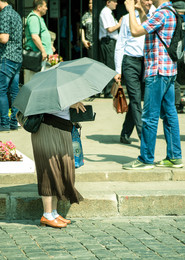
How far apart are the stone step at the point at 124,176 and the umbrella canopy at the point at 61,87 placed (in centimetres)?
130

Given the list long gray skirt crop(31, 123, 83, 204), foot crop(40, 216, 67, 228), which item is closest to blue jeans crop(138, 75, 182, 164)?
long gray skirt crop(31, 123, 83, 204)

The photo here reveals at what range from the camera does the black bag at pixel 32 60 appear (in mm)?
9398

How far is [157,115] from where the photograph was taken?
6609 mm

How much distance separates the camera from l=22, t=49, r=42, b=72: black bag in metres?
9.40

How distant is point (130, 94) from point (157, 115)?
138 cm

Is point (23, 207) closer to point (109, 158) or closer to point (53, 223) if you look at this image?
point (53, 223)

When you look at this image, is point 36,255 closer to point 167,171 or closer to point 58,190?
point 58,190

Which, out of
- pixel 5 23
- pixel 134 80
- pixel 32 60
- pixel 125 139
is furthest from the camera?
pixel 32 60

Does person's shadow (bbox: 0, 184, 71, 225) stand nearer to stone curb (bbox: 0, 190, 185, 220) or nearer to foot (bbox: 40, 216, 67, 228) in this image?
→ stone curb (bbox: 0, 190, 185, 220)

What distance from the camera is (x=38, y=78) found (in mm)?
5441

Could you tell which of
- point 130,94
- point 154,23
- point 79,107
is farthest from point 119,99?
point 79,107

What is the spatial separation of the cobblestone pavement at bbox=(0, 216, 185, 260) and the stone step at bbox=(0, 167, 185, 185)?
77cm

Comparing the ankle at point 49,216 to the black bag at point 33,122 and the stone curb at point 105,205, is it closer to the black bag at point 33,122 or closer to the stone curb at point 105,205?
the stone curb at point 105,205

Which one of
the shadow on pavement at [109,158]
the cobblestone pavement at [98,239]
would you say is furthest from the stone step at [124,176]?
the cobblestone pavement at [98,239]
